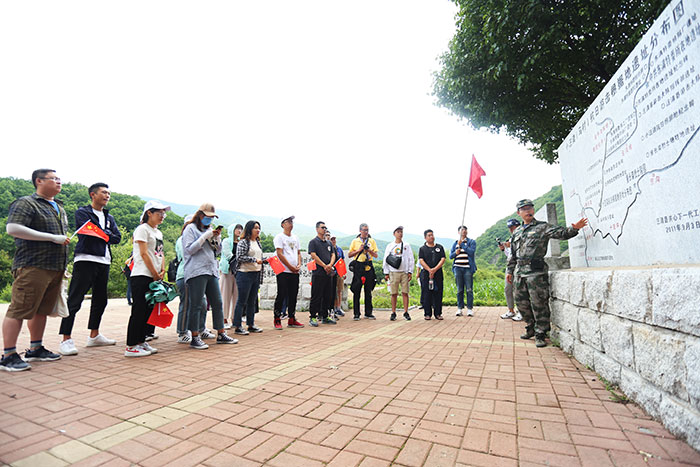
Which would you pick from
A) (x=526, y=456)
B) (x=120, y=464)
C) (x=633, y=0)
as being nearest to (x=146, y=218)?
(x=120, y=464)

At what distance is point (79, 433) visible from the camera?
1900 mm

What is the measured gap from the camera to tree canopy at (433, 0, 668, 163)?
623 cm

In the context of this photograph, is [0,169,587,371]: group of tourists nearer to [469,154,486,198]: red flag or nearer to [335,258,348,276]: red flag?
[335,258,348,276]: red flag

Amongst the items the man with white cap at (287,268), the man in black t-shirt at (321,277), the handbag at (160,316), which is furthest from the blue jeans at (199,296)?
the man in black t-shirt at (321,277)

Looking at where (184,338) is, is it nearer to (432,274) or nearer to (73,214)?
(432,274)

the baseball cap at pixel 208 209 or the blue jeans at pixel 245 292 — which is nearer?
the baseball cap at pixel 208 209

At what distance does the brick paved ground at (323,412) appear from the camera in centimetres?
167

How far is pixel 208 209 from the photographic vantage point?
4207 mm

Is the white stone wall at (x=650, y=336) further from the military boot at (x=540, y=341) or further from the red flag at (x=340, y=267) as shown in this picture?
the red flag at (x=340, y=267)

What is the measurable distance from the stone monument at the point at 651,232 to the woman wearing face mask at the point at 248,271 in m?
4.10

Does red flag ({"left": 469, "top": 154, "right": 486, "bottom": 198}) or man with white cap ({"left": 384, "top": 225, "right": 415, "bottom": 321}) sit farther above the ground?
red flag ({"left": 469, "top": 154, "right": 486, "bottom": 198})

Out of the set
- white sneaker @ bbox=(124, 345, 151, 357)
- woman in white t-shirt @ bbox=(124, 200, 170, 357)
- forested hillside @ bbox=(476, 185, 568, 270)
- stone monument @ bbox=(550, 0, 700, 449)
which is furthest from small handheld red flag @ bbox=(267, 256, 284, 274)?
forested hillside @ bbox=(476, 185, 568, 270)

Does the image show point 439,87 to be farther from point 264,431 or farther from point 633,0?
point 264,431

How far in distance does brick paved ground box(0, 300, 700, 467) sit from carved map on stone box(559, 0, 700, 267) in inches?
45.7
